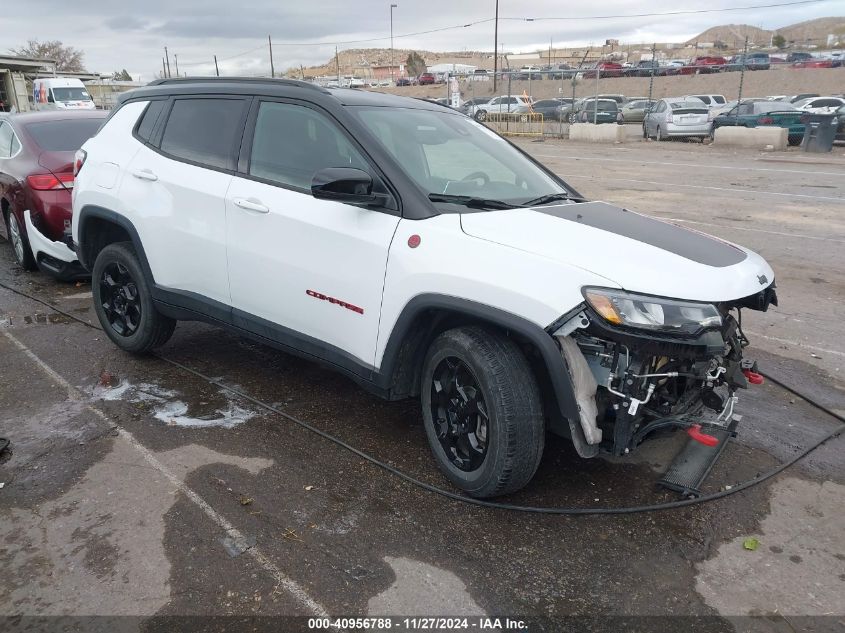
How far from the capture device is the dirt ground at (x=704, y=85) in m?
45.9

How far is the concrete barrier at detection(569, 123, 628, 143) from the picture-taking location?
26.6m

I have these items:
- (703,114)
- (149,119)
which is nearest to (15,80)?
(703,114)

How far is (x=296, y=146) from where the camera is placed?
399 cm

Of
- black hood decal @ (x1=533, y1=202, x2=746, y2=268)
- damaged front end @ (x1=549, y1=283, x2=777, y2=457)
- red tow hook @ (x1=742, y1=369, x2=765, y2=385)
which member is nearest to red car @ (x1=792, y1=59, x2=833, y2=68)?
black hood decal @ (x1=533, y1=202, x2=746, y2=268)

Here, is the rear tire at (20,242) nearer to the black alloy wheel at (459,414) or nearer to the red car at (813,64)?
the black alloy wheel at (459,414)

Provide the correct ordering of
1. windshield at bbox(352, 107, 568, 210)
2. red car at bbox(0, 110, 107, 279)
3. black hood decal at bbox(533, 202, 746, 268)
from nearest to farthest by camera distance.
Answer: black hood decal at bbox(533, 202, 746, 268)
windshield at bbox(352, 107, 568, 210)
red car at bbox(0, 110, 107, 279)

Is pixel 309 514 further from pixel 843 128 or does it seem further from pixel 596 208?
pixel 843 128

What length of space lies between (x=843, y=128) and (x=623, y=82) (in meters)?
38.3

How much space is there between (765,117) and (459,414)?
2421 centimetres

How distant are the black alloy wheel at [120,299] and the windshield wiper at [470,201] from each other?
2.61 meters

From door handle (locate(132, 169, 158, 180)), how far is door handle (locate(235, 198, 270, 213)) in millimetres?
941

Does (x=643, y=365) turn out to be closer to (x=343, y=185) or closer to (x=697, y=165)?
(x=343, y=185)

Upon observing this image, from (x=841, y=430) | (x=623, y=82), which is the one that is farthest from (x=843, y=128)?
(x=623, y=82)

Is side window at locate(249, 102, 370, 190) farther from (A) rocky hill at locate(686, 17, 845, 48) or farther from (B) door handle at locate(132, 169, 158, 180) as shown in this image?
(A) rocky hill at locate(686, 17, 845, 48)
